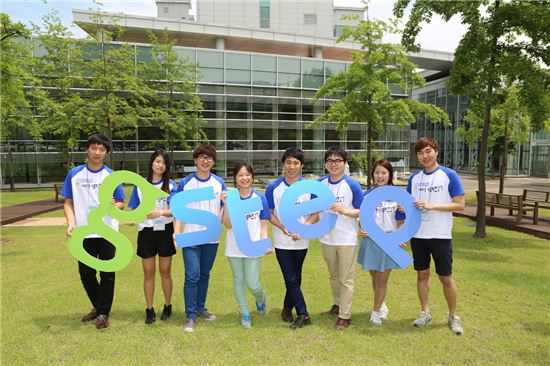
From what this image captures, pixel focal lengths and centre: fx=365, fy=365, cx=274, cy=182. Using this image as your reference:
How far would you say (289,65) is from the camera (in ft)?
93.4

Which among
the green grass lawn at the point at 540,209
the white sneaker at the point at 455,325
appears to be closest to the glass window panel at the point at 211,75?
the green grass lawn at the point at 540,209

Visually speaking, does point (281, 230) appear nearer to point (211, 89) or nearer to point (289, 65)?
point (211, 89)

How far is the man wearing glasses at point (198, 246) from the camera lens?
4.05m

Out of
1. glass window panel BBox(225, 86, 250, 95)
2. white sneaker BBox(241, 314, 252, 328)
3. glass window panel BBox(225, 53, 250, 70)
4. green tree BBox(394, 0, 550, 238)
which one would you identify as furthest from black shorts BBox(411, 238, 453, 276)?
glass window panel BBox(225, 53, 250, 70)

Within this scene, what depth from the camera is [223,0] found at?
111 feet

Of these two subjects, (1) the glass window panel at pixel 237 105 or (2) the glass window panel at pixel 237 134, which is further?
(2) the glass window panel at pixel 237 134

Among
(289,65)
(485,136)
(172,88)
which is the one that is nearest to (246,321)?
(485,136)

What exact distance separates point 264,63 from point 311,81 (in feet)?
13.2

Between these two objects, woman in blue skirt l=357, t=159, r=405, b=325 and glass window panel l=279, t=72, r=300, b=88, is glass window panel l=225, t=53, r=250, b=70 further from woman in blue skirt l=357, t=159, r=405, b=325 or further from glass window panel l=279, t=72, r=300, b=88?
woman in blue skirt l=357, t=159, r=405, b=325

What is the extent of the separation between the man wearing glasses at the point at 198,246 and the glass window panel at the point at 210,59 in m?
24.1

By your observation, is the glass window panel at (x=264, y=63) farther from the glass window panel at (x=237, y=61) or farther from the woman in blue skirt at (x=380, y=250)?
the woman in blue skirt at (x=380, y=250)

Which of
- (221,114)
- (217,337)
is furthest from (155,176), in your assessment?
(221,114)

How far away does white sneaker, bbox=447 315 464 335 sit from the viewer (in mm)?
3987

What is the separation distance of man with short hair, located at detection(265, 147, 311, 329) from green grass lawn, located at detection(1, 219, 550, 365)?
26 cm
